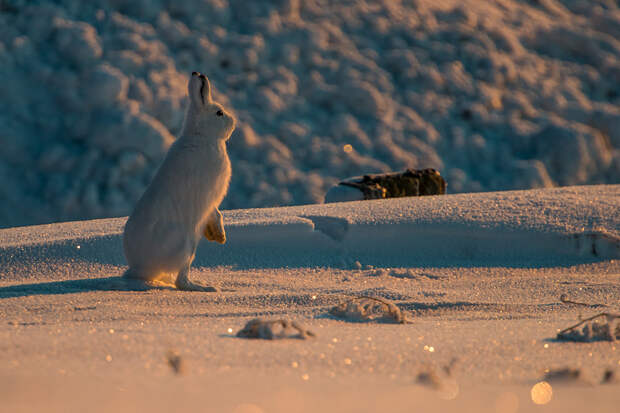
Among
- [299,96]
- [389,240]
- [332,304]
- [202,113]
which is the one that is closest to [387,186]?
[389,240]

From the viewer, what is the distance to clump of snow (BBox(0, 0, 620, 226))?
6.89 meters

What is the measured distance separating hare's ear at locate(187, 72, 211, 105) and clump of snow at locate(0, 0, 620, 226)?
4.07 meters

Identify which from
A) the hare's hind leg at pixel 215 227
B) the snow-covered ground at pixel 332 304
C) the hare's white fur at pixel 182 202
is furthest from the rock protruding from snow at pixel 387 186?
the hare's white fur at pixel 182 202

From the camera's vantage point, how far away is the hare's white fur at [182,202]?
→ 2.74 m

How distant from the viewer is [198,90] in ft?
9.12

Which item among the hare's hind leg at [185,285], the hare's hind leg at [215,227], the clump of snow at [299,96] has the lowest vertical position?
the clump of snow at [299,96]

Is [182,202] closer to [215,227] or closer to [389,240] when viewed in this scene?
[215,227]

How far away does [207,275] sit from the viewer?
3252 mm

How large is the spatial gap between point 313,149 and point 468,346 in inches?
233

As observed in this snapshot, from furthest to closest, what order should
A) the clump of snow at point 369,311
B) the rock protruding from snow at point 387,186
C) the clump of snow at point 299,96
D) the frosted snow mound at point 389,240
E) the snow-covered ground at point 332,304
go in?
the clump of snow at point 299,96
the rock protruding from snow at point 387,186
the frosted snow mound at point 389,240
the clump of snow at point 369,311
the snow-covered ground at point 332,304

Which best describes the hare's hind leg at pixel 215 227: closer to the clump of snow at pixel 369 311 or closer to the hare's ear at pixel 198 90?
the hare's ear at pixel 198 90

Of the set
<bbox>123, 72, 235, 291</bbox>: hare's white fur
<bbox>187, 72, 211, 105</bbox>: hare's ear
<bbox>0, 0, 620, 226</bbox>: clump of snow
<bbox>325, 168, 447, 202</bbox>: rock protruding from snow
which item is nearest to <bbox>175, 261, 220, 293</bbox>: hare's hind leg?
<bbox>123, 72, 235, 291</bbox>: hare's white fur

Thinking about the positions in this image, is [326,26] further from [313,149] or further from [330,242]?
[330,242]

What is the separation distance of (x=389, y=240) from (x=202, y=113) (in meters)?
1.25
